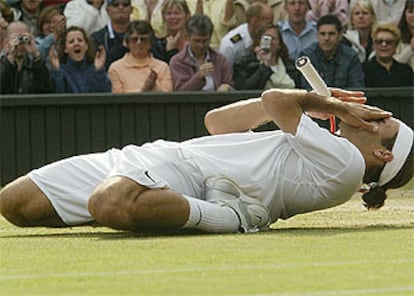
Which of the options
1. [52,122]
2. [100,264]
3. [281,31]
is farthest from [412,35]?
[100,264]

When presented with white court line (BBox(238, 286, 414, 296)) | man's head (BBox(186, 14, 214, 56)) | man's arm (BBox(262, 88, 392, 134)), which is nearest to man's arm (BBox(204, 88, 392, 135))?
man's arm (BBox(262, 88, 392, 134))

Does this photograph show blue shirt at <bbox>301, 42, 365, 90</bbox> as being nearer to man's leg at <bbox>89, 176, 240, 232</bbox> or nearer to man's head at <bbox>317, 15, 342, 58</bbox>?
man's head at <bbox>317, 15, 342, 58</bbox>

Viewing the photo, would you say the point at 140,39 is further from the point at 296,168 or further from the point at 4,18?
the point at 296,168

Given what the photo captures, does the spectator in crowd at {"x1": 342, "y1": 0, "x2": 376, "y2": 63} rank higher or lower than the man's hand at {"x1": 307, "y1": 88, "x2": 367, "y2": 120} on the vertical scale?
lower

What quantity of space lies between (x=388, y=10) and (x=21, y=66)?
14.5 ft

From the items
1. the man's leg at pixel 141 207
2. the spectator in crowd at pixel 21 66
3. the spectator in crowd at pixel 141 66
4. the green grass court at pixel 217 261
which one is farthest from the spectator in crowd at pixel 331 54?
the man's leg at pixel 141 207

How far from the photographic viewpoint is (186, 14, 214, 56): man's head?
52.6 feet

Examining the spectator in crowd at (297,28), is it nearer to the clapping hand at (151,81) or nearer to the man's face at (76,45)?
the clapping hand at (151,81)

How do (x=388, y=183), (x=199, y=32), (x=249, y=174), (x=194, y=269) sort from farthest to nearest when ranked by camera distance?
(x=199, y=32), (x=388, y=183), (x=249, y=174), (x=194, y=269)

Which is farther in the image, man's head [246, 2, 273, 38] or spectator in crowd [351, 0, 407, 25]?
spectator in crowd [351, 0, 407, 25]

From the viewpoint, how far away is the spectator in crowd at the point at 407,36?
16344 millimetres

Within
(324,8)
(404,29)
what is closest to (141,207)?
(324,8)

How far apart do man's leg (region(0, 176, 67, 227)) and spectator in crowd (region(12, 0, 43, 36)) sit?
7.85 m

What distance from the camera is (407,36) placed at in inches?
644
